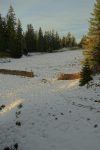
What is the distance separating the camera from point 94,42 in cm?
3700

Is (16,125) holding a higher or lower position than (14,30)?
lower

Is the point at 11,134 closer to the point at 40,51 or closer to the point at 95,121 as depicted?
the point at 95,121

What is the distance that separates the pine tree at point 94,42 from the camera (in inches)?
1428

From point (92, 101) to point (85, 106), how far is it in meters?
1.69

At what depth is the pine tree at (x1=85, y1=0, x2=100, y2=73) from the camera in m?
36.3

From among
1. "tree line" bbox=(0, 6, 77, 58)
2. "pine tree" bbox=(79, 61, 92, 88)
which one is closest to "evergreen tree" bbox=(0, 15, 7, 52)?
"tree line" bbox=(0, 6, 77, 58)

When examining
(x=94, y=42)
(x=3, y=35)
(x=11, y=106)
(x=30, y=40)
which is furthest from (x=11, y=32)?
(x=11, y=106)

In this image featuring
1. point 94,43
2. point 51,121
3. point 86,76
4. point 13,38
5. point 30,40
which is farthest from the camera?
point 30,40

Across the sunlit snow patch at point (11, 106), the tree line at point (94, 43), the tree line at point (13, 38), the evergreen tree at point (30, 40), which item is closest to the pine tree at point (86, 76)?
the tree line at point (94, 43)

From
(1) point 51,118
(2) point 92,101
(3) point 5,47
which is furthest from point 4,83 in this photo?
(3) point 5,47

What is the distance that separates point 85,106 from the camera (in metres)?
22.1

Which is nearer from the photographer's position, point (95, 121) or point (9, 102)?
point (95, 121)

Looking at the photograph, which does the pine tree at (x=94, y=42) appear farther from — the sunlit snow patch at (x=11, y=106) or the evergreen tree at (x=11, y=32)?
the evergreen tree at (x=11, y=32)

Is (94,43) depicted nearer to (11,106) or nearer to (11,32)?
(11,106)
